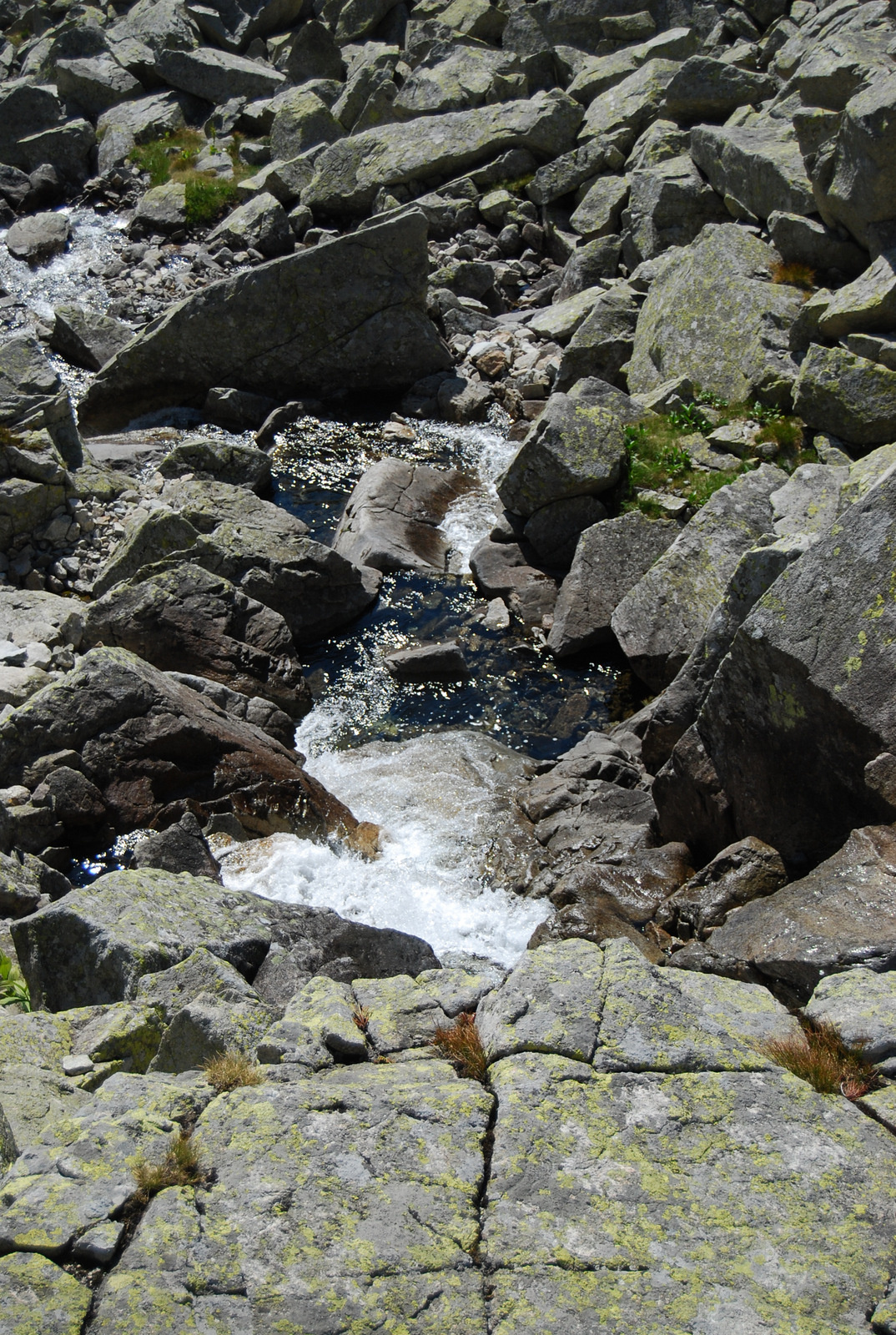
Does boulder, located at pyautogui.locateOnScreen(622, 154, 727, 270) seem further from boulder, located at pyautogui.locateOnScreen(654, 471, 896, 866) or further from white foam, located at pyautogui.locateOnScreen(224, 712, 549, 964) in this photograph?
boulder, located at pyautogui.locateOnScreen(654, 471, 896, 866)

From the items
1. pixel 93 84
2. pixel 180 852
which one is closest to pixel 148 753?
pixel 180 852

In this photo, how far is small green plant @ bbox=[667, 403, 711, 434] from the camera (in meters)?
20.6

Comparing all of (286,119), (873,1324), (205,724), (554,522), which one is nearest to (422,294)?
(554,522)

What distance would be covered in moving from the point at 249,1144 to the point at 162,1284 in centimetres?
86

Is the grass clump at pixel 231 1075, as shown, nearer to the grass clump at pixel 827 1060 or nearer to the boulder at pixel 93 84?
the grass clump at pixel 827 1060

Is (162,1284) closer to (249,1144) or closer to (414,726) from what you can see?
(249,1144)

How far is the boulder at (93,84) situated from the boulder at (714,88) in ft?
100

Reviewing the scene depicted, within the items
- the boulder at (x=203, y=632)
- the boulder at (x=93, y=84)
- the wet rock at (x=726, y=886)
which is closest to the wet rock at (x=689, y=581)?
the wet rock at (x=726, y=886)

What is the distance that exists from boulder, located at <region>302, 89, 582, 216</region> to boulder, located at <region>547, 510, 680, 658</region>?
75.5 feet

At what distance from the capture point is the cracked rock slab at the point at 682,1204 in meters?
4.48

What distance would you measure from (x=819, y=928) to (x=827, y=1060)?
2301 mm

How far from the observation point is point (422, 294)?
27.3m

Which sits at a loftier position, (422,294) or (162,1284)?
(162,1284)

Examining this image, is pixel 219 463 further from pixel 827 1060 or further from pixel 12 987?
pixel 827 1060
